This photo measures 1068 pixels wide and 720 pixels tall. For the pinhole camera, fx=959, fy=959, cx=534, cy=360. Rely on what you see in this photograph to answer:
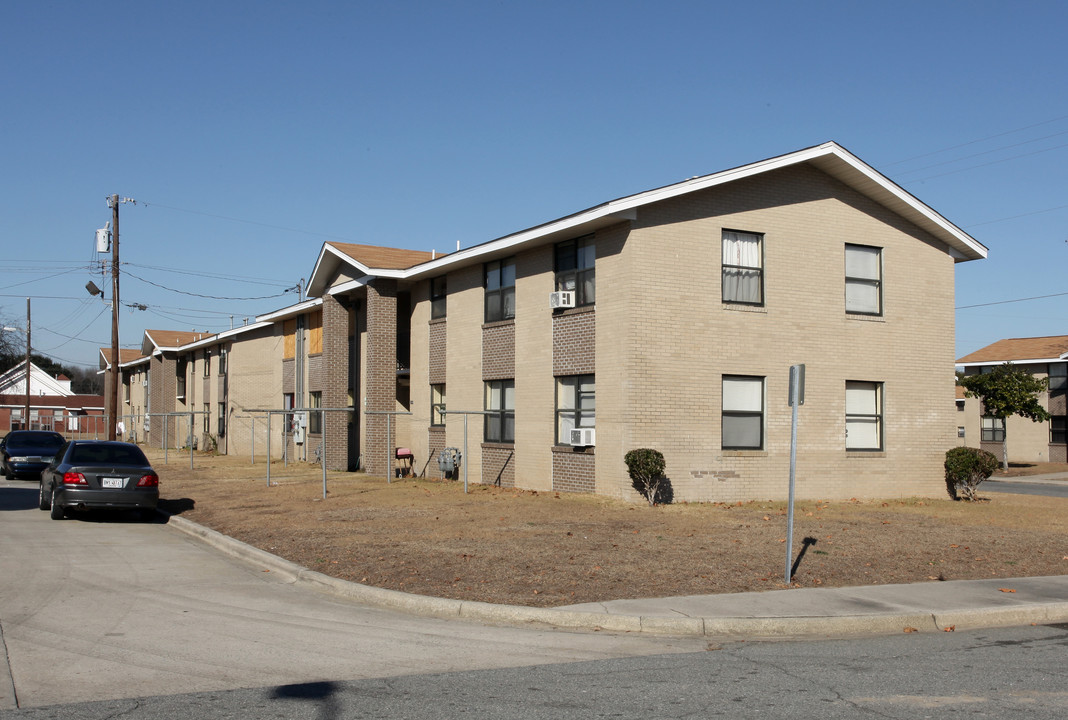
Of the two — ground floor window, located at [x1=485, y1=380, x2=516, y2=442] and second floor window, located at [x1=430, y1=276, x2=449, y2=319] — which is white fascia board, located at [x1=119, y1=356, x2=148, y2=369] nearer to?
second floor window, located at [x1=430, y1=276, x2=449, y2=319]

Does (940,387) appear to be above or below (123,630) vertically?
above

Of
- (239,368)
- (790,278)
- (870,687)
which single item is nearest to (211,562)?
(870,687)

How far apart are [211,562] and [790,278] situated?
1355cm

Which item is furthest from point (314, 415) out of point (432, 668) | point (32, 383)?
point (32, 383)

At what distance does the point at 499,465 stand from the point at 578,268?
570 cm

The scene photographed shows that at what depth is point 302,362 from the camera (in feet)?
125

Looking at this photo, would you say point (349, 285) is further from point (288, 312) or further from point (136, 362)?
point (136, 362)

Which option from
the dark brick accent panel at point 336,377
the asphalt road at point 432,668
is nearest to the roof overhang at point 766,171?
the dark brick accent panel at point 336,377

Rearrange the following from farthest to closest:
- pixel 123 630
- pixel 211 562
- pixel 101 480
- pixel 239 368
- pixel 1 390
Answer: pixel 1 390, pixel 239 368, pixel 101 480, pixel 211 562, pixel 123 630

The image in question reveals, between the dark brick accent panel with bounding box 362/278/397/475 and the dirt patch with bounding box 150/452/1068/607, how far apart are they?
22.3ft

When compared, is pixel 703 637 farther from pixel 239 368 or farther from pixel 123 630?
pixel 239 368

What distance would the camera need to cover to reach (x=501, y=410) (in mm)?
24000

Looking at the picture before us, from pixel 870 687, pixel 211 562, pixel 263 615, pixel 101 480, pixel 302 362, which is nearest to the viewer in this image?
pixel 870 687

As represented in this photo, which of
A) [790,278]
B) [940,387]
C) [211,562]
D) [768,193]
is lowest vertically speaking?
[211,562]
